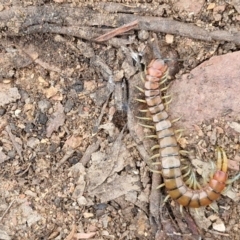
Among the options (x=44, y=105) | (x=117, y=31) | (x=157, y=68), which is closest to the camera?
(x=157, y=68)

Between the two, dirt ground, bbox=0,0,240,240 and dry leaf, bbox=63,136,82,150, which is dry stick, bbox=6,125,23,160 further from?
dry leaf, bbox=63,136,82,150

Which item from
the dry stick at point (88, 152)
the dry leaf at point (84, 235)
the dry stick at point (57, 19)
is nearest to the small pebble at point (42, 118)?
the dry stick at point (88, 152)

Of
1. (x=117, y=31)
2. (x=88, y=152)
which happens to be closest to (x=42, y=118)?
(x=88, y=152)

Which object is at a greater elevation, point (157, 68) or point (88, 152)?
point (157, 68)

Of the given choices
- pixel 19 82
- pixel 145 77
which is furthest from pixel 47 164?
pixel 145 77

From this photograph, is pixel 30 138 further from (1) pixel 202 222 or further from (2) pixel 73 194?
(1) pixel 202 222

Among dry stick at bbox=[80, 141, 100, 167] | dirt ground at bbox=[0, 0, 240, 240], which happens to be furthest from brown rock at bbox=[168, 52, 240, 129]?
dry stick at bbox=[80, 141, 100, 167]

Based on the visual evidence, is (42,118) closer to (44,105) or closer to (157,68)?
(44,105)
